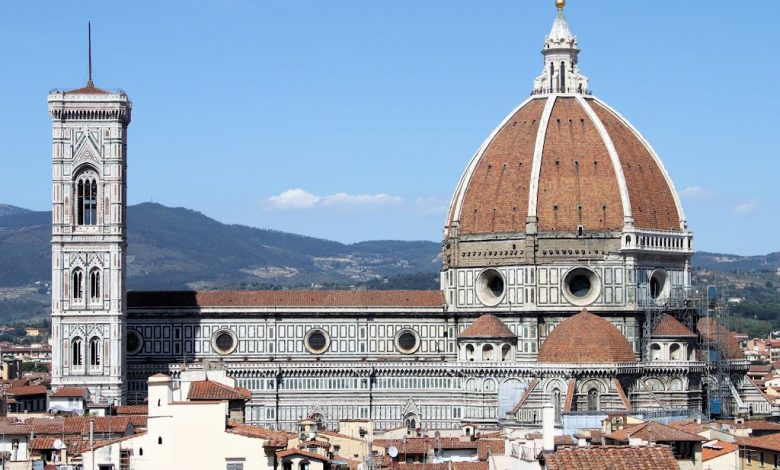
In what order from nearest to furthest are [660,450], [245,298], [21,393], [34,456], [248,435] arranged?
[660,450], [248,435], [34,456], [21,393], [245,298]

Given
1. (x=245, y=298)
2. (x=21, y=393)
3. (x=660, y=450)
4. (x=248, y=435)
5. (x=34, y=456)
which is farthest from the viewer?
→ (x=245, y=298)

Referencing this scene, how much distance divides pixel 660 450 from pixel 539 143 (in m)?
72.5

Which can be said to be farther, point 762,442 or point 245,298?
point 245,298

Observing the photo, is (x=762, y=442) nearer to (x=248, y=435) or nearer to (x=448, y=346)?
(x=248, y=435)

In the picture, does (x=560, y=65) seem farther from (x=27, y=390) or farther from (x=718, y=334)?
(x=27, y=390)

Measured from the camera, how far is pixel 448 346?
112 meters

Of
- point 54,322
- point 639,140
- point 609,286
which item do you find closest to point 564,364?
point 609,286

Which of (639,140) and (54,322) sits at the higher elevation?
(639,140)

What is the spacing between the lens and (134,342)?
109 meters

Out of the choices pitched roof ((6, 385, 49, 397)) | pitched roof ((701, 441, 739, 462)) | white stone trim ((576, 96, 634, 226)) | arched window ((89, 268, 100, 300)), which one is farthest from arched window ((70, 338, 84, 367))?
pitched roof ((701, 441, 739, 462))

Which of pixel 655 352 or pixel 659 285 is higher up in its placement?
pixel 659 285

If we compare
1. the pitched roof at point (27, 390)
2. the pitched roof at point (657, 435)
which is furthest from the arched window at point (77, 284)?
the pitched roof at point (657, 435)

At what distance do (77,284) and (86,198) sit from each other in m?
4.37

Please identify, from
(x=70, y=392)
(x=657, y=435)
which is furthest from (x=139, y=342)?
(x=657, y=435)
